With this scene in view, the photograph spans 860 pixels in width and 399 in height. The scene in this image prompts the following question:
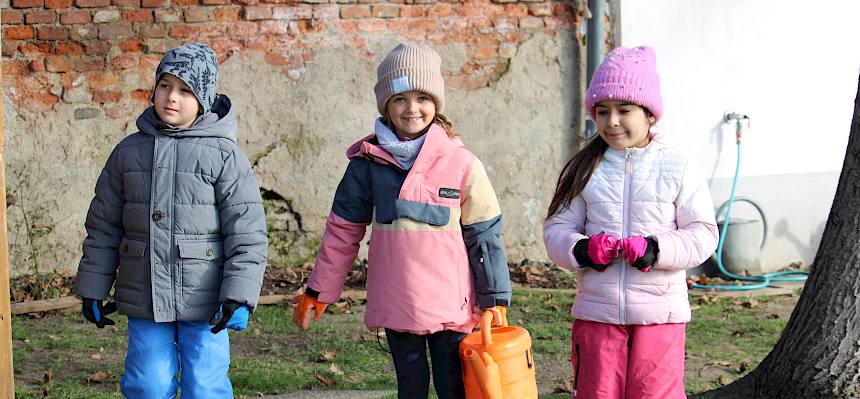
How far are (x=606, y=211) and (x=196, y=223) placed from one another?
1430 millimetres

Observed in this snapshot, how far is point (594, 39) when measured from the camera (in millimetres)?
7594

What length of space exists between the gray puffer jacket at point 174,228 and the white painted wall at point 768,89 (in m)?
4.94

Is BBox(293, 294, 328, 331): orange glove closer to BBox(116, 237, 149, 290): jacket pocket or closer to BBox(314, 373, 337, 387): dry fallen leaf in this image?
BBox(116, 237, 149, 290): jacket pocket

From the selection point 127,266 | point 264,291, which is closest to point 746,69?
point 264,291

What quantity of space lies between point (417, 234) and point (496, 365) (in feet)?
1.77

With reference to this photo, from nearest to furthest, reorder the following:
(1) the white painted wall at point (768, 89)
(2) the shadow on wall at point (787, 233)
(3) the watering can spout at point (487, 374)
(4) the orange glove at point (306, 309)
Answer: (3) the watering can spout at point (487, 374)
(4) the orange glove at point (306, 309)
(1) the white painted wall at point (768, 89)
(2) the shadow on wall at point (787, 233)

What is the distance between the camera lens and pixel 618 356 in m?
3.62

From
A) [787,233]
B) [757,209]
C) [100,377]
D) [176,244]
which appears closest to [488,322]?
[176,244]

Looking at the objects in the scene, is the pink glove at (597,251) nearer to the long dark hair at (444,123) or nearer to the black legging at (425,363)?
the black legging at (425,363)

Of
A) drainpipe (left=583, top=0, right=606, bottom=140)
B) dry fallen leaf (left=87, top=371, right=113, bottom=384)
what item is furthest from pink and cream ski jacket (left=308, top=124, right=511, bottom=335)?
drainpipe (left=583, top=0, right=606, bottom=140)

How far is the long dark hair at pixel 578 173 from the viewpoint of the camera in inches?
148

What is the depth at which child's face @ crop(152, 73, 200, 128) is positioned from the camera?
369 cm

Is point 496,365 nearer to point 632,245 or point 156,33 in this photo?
point 632,245

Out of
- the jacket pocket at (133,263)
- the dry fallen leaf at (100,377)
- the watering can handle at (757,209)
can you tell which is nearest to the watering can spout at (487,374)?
the jacket pocket at (133,263)
